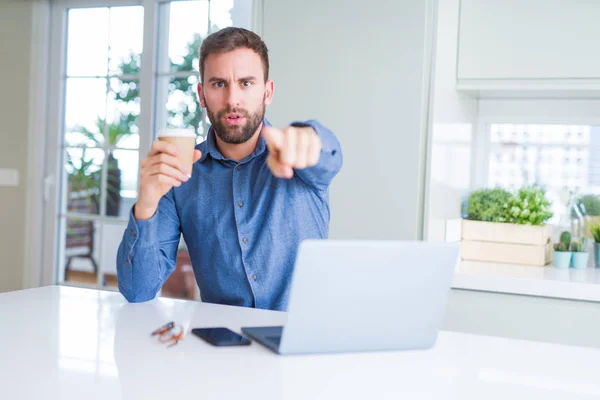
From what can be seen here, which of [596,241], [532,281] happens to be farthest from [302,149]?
[596,241]

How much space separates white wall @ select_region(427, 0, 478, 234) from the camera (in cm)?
279

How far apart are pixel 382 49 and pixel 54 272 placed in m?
2.56

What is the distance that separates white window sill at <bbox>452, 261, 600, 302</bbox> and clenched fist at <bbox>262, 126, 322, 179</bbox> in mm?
1384

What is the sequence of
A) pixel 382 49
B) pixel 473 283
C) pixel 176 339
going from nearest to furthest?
pixel 176 339
pixel 473 283
pixel 382 49

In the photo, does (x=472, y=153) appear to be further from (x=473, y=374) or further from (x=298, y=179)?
(x=473, y=374)

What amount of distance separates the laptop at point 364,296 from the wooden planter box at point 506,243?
1779mm

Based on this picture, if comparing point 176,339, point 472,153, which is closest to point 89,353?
point 176,339

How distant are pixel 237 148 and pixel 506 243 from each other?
1461 mm

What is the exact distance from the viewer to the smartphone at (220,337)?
1312 mm

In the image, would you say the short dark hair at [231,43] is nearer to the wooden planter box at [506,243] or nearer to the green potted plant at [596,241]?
the wooden planter box at [506,243]

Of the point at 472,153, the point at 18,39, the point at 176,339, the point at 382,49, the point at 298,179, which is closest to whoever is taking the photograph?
the point at 176,339

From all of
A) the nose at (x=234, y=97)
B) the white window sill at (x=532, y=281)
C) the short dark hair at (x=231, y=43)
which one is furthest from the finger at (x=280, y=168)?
the white window sill at (x=532, y=281)

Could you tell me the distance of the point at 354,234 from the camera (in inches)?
113

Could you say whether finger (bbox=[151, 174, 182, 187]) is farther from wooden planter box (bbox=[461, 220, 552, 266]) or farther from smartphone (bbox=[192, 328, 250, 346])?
wooden planter box (bbox=[461, 220, 552, 266])
